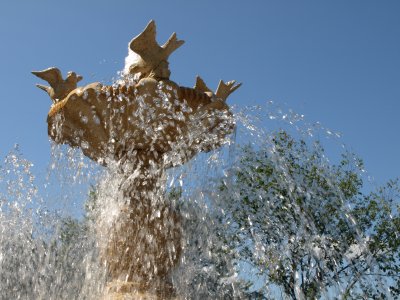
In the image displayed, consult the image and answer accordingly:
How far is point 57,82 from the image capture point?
232 inches

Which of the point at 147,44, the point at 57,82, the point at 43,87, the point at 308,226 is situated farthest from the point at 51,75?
the point at 308,226

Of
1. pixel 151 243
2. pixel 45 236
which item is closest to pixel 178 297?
pixel 151 243

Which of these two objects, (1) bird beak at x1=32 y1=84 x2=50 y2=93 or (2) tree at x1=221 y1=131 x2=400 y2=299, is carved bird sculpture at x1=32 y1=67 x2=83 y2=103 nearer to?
(1) bird beak at x1=32 y1=84 x2=50 y2=93

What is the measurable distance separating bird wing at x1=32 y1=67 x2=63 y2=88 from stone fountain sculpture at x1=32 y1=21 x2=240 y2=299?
0.5 inches

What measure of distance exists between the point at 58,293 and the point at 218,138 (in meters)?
4.26

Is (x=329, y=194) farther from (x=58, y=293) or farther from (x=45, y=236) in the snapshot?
(x=58, y=293)

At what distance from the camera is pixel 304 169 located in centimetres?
1661

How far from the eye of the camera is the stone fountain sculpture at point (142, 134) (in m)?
4.90

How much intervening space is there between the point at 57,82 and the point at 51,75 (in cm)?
11

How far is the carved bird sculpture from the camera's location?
5.84 m

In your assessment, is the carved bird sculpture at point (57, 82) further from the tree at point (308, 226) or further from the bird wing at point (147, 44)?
the tree at point (308, 226)

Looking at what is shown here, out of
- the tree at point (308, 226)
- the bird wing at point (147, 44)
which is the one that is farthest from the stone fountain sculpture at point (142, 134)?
the tree at point (308, 226)

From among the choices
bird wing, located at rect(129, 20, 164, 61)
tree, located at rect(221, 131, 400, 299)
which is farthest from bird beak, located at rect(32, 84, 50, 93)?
tree, located at rect(221, 131, 400, 299)

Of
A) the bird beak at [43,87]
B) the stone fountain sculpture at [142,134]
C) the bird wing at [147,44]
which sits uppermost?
the bird wing at [147,44]
